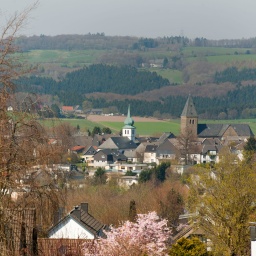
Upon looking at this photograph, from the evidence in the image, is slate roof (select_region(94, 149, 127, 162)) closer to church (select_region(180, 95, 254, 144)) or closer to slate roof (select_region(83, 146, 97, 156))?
slate roof (select_region(83, 146, 97, 156))

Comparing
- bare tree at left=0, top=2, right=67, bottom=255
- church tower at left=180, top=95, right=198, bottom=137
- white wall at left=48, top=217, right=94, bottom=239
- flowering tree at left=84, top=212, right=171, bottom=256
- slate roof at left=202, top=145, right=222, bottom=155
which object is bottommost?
slate roof at left=202, top=145, right=222, bottom=155

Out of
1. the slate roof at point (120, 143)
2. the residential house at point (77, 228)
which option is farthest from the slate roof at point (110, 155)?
the residential house at point (77, 228)

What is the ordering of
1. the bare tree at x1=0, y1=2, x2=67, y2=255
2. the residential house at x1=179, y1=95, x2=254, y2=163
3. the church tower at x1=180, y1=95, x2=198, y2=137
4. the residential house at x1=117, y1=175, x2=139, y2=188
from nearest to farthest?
the bare tree at x1=0, y1=2, x2=67, y2=255 < the residential house at x1=117, y1=175, x2=139, y2=188 < the residential house at x1=179, y1=95, x2=254, y2=163 < the church tower at x1=180, y1=95, x2=198, y2=137

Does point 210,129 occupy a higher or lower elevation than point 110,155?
higher

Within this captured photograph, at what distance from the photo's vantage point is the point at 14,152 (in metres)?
15.8

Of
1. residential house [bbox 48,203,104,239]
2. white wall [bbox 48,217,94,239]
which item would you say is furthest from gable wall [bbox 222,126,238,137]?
white wall [bbox 48,217,94,239]

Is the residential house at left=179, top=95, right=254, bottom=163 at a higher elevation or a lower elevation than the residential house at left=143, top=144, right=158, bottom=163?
higher

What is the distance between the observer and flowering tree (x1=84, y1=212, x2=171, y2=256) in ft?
70.4

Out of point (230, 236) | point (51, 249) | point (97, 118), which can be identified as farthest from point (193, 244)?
point (97, 118)

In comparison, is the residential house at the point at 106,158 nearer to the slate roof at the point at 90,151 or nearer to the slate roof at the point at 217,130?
the slate roof at the point at 90,151

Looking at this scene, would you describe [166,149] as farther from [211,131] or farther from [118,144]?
[211,131]

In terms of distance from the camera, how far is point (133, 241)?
22.8 metres

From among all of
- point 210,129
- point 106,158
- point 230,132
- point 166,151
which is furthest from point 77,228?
point 230,132

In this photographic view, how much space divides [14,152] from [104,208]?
1409 inches
